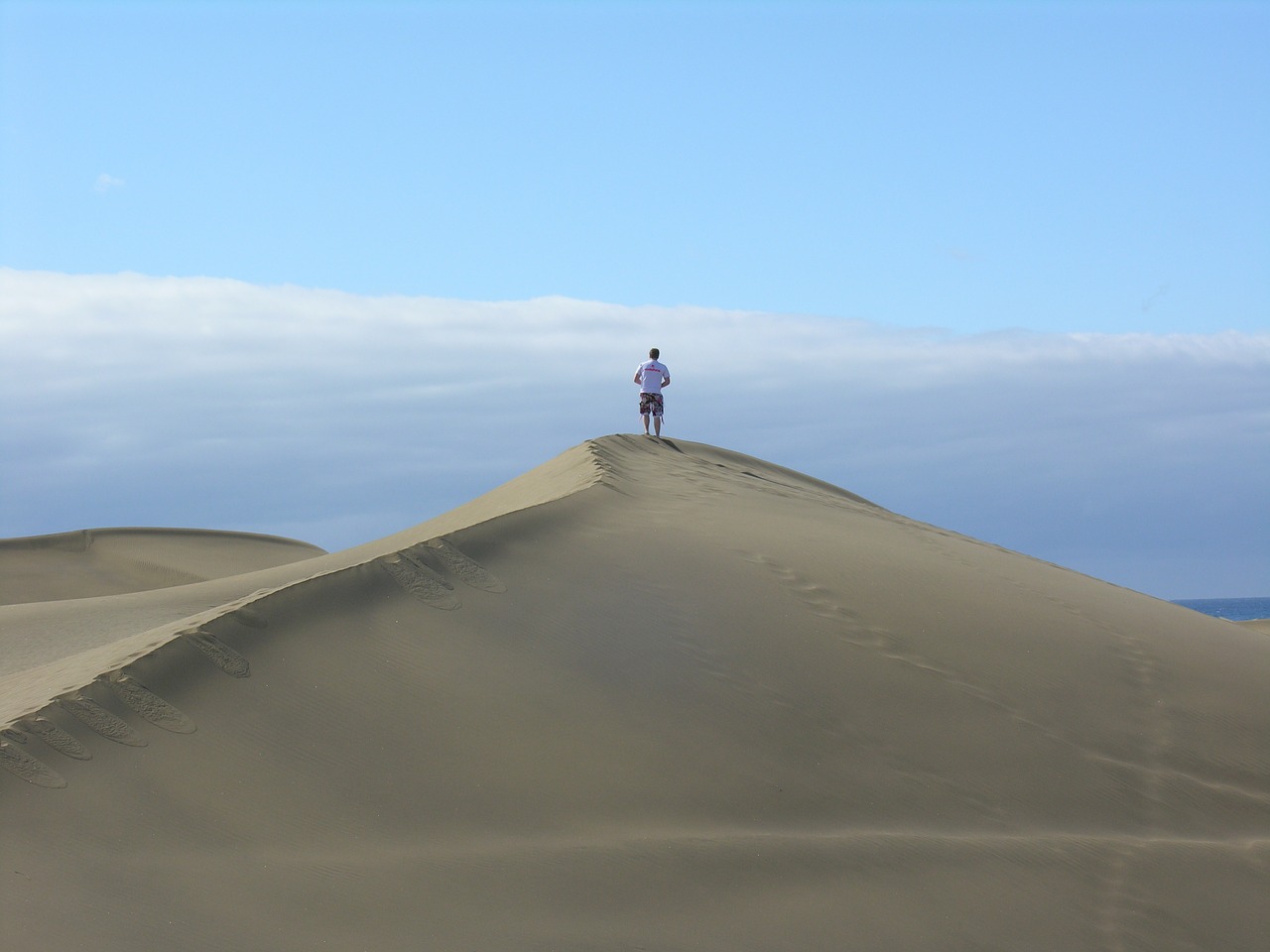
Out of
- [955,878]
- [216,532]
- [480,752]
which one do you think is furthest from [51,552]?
[955,878]

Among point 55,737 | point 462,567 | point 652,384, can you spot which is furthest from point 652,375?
point 55,737

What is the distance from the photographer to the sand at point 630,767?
512 centimetres

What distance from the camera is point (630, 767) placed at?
6.33 m

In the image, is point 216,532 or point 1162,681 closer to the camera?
point 1162,681

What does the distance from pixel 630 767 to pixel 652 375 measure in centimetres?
993

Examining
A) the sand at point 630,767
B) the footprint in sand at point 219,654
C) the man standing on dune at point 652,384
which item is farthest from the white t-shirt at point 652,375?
the footprint in sand at point 219,654

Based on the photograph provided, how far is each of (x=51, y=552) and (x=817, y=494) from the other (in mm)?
18646

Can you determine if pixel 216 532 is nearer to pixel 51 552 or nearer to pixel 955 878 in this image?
pixel 51 552

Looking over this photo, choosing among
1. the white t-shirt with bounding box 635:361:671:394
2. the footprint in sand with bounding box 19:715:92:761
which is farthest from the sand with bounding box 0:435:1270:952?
the white t-shirt with bounding box 635:361:671:394

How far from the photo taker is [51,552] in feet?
86.3

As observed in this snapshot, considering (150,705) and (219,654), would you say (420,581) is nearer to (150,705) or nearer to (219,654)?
(219,654)

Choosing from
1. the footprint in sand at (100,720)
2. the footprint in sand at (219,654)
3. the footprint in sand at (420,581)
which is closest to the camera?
the footprint in sand at (100,720)

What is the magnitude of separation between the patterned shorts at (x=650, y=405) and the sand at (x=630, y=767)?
262 inches

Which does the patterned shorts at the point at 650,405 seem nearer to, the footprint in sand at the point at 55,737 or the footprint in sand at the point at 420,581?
the footprint in sand at the point at 420,581
